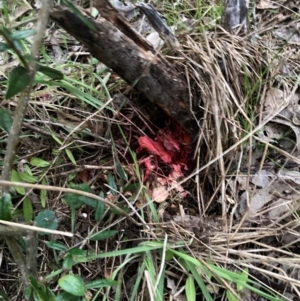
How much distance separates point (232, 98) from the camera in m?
1.46

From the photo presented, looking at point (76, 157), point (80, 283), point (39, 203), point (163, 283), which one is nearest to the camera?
point (80, 283)

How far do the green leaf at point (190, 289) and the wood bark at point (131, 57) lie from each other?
0.45m

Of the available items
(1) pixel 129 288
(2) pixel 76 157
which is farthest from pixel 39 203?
(1) pixel 129 288

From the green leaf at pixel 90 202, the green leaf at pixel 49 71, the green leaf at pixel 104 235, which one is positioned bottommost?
the green leaf at pixel 104 235

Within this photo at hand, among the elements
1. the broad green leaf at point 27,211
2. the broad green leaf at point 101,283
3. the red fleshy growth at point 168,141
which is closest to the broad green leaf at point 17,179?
the broad green leaf at point 27,211

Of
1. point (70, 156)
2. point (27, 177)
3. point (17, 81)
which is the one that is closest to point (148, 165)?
point (70, 156)

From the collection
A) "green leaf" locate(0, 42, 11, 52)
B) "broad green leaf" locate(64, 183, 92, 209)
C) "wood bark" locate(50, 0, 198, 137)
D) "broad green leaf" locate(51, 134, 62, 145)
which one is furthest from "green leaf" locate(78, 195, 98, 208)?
"green leaf" locate(0, 42, 11, 52)

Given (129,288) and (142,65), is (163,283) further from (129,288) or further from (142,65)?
(142,65)

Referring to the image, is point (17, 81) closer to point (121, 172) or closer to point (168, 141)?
point (121, 172)

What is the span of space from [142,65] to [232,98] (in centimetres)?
32

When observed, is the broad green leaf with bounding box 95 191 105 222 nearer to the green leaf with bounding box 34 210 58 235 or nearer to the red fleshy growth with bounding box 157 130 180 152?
the green leaf with bounding box 34 210 58 235

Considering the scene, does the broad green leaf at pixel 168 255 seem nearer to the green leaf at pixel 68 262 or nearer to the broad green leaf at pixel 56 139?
the green leaf at pixel 68 262

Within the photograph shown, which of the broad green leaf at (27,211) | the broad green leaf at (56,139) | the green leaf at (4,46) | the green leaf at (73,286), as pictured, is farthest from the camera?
the broad green leaf at (56,139)

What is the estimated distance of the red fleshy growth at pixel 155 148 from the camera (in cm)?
142
